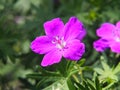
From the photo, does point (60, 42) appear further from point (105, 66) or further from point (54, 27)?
point (105, 66)

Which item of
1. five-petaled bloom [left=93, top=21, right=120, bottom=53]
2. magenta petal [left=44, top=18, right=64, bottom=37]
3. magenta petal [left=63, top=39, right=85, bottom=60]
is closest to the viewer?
magenta petal [left=63, top=39, right=85, bottom=60]

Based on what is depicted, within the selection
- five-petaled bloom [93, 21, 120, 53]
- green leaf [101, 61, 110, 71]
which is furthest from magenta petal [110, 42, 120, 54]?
green leaf [101, 61, 110, 71]

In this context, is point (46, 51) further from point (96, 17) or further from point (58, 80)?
point (96, 17)

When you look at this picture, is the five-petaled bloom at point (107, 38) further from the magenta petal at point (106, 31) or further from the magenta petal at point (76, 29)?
the magenta petal at point (76, 29)

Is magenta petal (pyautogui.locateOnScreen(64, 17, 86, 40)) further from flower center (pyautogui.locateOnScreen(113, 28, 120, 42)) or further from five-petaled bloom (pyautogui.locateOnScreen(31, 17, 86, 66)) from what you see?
flower center (pyautogui.locateOnScreen(113, 28, 120, 42))

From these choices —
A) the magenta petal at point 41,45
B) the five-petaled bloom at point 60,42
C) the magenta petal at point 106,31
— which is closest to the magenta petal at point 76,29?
→ the five-petaled bloom at point 60,42

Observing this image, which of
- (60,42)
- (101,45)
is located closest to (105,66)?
(101,45)
